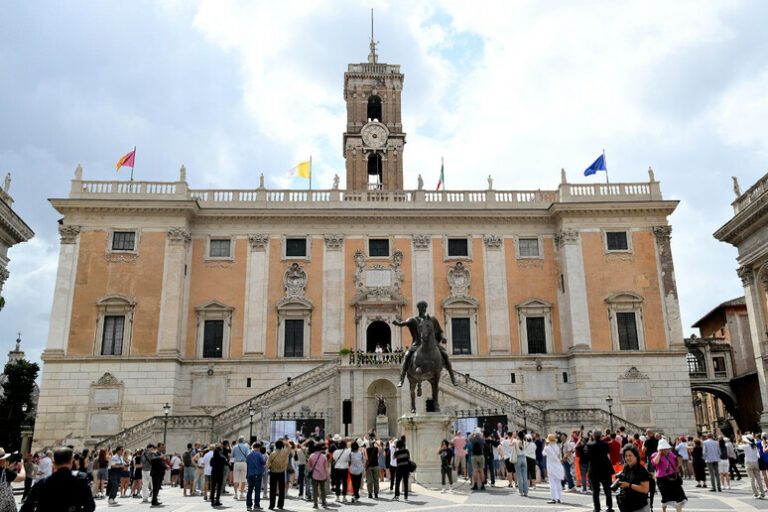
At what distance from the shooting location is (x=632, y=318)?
37.7m

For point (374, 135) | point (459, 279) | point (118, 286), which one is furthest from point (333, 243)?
point (374, 135)

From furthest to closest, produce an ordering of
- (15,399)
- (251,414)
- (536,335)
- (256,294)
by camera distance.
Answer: (15,399), (536,335), (256,294), (251,414)

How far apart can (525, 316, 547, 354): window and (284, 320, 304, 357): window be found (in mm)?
13152

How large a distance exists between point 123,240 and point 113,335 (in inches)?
218

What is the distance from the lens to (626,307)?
37656 mm

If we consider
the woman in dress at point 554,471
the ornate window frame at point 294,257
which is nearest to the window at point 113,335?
the ornate window frame at point 294,257

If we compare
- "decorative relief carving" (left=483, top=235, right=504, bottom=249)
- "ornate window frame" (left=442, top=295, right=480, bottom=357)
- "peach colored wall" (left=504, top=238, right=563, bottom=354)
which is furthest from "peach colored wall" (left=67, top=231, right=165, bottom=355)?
"peach colored wall" (left=504, top=238, right=563, bottom=354)

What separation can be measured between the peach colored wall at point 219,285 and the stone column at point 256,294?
33 cm

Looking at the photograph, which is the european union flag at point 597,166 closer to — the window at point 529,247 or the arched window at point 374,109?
the window at point 529,247

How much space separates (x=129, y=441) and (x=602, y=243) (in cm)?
2803

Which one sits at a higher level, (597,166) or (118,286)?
(597,166)

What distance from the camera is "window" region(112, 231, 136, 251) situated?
37.5 metres

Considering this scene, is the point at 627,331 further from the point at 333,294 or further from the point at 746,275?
the point at 333,294

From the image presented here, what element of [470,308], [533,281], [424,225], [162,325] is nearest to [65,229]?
[162,325]
